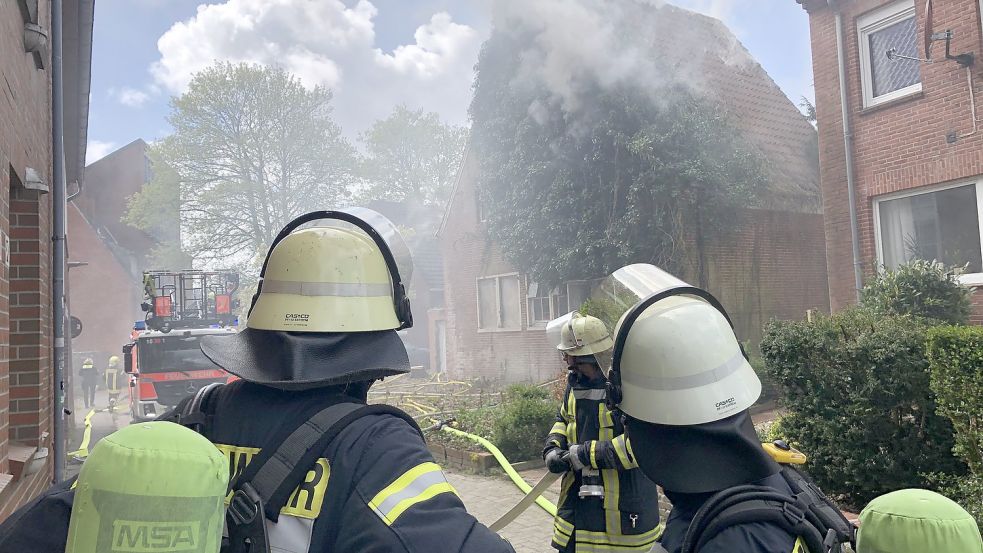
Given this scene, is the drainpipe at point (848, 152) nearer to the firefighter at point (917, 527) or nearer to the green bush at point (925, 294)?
the green bush at point (925, 294)

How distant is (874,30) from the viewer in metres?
9.74

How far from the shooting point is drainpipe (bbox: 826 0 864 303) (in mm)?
9633

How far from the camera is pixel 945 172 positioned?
8.55 m

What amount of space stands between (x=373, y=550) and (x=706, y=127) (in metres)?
14.6

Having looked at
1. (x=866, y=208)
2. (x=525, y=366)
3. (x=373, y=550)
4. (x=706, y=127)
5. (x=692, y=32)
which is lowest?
(x=525, y=366)

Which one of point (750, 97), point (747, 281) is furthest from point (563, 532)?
point (750, 97)

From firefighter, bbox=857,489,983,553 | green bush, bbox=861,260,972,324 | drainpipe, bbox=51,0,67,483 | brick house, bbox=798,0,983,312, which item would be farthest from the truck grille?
firefighter, bbox=857,489,983,553

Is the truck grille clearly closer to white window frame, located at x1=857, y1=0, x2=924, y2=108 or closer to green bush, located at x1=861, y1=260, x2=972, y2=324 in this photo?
green bush, located at x1=861, y1=260, x2=972, y2=324

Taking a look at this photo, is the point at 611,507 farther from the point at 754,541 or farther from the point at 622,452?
the point at 754,541

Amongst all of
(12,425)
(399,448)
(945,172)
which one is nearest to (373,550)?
(399,448)

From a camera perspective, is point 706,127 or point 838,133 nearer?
point 838,133

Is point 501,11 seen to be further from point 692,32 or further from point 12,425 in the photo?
point 12,425

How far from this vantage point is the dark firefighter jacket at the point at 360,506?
43.0 inches

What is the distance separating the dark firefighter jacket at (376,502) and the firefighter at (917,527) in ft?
2.20
